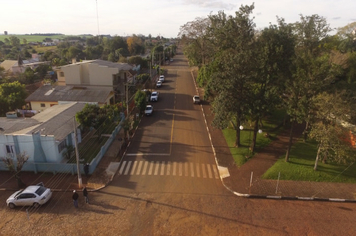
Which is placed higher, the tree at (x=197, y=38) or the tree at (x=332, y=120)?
the tree at (x=197, y=38)

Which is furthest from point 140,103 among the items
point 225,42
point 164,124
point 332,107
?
point 332,107

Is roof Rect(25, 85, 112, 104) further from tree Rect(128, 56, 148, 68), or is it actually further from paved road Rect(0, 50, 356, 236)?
tree Rect(128, 56, 148, 68)

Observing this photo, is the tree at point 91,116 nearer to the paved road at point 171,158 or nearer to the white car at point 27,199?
the paved road at point 171,158

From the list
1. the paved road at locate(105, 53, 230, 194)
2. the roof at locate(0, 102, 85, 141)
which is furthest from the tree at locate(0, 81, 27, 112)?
the paved road at locate(105, 53, 230, 194)

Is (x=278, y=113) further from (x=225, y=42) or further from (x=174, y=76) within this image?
(x=174, y=76)

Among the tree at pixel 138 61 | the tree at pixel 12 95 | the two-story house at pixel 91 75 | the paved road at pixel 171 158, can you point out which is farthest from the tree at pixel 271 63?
the tree at pixel 138 61

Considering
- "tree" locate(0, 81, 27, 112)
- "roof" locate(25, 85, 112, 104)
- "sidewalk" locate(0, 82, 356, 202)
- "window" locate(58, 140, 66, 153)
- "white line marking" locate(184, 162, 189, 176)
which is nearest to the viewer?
"sidewalk" locate(0, 82, 356, 202)

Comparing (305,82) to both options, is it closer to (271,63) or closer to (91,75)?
(271,63)
